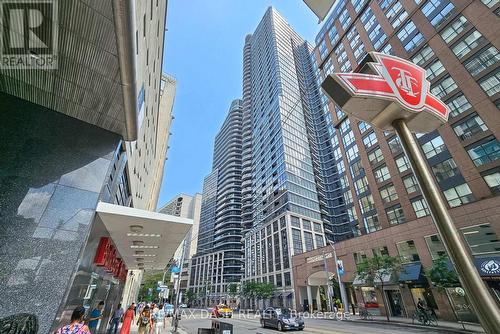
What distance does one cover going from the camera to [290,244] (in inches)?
2238

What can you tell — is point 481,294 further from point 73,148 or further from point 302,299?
point 302,299

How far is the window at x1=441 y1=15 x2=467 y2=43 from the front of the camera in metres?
27.1

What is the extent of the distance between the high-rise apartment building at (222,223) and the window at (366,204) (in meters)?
66.9

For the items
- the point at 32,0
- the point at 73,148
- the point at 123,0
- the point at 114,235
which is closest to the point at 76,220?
the point at 73,148

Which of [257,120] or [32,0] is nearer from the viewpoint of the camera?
[32,0]

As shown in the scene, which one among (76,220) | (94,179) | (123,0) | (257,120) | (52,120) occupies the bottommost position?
(76,220)

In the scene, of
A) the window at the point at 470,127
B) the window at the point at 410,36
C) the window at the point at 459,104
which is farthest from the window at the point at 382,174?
the window at the point at 410,36

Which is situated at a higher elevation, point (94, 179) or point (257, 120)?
point (257, 120)

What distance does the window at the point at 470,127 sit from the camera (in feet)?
79.2

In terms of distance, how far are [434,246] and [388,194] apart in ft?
29.5

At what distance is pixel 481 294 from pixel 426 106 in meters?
1.58

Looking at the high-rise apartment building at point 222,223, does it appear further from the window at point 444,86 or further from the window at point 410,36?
the window at point 410,36

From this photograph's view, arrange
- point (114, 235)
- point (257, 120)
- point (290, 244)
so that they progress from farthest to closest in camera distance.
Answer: point (257, 120)
point (290, 244)
point (114, 235)

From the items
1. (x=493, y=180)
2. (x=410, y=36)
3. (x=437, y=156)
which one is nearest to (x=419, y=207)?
(x=437, y=156)
